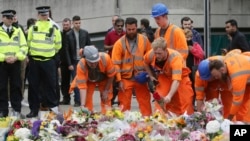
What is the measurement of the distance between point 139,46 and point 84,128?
316cm

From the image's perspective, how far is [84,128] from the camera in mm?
6590

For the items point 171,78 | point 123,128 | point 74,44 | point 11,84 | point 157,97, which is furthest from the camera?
point 74,44

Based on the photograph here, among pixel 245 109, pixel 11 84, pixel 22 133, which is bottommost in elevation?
pixel 11 84

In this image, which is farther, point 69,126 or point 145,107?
point 145,107

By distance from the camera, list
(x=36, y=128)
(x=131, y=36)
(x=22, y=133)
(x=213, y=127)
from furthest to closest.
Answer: (x=131, y=36)
(x=36, y=128)
(x=22, y=133)
(x=213, y=127)

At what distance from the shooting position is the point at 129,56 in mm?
9609

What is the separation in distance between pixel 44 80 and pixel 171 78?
9.69ft

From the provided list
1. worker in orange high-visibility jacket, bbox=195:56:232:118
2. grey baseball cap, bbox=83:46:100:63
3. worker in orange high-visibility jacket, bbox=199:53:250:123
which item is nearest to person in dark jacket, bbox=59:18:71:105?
grey baseball cap, bbox=83:46:100:63

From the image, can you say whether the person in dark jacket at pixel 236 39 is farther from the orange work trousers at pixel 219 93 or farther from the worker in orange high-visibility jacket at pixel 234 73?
the worker in orange high-visibility jacket at pixel 234 73

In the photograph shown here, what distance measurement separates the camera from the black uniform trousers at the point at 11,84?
10.8 metres

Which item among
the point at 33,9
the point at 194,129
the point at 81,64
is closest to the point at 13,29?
the point at 81,64

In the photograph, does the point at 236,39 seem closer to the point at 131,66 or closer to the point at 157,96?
the point at 131,66

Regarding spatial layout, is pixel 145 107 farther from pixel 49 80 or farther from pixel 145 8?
pixel 145 8

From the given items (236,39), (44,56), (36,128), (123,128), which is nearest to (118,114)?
(123,128)
